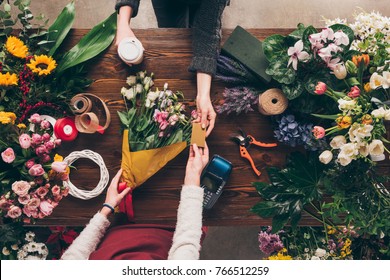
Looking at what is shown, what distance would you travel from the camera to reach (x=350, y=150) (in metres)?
1.19

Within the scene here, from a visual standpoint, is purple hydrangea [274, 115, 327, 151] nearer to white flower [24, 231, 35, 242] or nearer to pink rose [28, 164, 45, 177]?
pink rose [28, 164, 45, 177]

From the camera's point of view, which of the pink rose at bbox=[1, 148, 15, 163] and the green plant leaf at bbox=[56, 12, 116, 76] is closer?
the pink rose at bbox=[1, 148, 15, 163]

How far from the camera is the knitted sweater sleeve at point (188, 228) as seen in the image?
129cm

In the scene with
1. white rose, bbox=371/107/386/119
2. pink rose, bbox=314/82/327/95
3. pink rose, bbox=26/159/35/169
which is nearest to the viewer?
white rose, bbox=371/107/386/119

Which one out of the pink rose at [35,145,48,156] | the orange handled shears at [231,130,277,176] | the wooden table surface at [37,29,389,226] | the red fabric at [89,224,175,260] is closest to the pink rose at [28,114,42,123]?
the pink rose at [35,145,48,156]

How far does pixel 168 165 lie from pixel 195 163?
149 mm

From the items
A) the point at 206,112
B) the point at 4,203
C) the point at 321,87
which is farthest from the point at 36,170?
the point at 321,87

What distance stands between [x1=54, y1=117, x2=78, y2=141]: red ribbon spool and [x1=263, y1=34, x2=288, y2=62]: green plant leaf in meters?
0.86

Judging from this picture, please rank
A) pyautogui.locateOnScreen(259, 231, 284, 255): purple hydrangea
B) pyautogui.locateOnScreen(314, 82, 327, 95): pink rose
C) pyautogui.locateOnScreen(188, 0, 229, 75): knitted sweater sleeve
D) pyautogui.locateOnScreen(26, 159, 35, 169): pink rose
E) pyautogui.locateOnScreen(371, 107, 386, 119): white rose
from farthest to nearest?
1. pyautogui.locateOnScreen(259, 231, 284, 255): purple hydrangea
2. pyautogui.locateOnScreen(188, 0, 229, 75): knitted sweater sleeve
3. pyautogui.locateOnScreen(26, 159, 35, 169): pink rose
4. pyautogui.locateOnScreen(314, 82, 327, 95): pink rose
5. pyautogui.locateOnScreen(371, 107, 386, 119): white rose

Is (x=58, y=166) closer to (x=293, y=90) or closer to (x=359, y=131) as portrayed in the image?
(x=293, y=90)

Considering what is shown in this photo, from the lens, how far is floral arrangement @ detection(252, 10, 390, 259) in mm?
1213

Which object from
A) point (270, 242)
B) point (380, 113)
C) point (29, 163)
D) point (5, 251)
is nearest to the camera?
point (380, 113)

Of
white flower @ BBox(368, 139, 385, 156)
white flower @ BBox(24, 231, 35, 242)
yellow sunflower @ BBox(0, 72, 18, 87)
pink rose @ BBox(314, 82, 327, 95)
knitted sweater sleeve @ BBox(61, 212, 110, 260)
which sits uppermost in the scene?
yellow sunflower @ BBox(0, 72, 18, 87)

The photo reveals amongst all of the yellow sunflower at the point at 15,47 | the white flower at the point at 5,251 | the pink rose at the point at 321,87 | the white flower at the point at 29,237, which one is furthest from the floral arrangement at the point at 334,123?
the white flower at the point at 5,251
